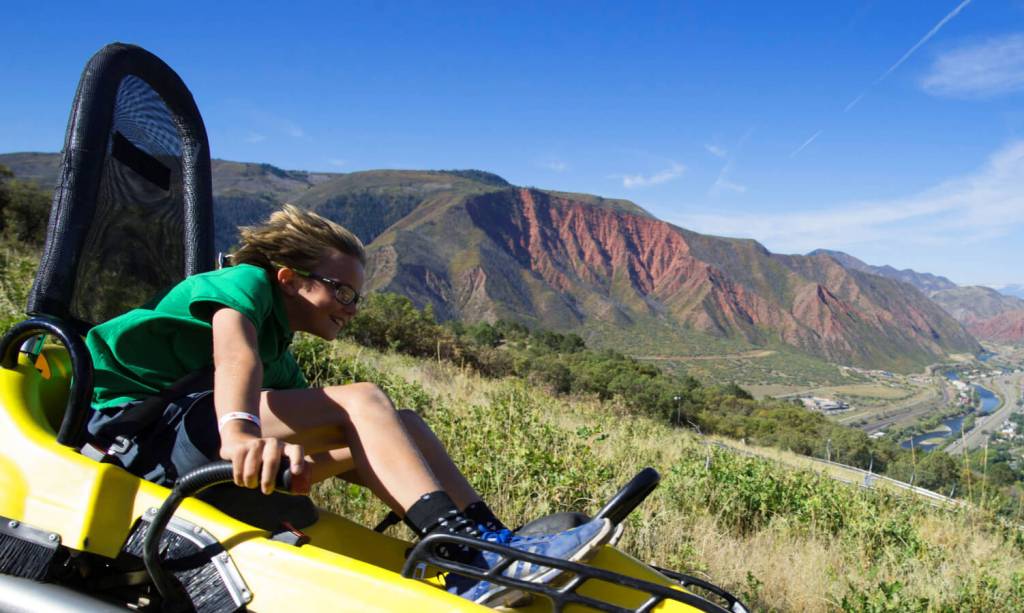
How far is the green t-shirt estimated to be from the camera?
6.92 ft

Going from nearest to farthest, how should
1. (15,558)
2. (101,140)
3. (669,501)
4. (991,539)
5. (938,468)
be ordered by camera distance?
(15,558), (101,140), (669,501), (991,539), (938,468)

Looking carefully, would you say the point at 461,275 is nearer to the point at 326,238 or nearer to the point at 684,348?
the point at 684,348

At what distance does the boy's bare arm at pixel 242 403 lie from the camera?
1564 mm

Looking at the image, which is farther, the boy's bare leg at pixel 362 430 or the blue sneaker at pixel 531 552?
the boy's bare leg at pixel 362 430

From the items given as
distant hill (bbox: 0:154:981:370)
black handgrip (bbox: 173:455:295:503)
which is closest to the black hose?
black handgrip (bbox: 173:455:295:503)

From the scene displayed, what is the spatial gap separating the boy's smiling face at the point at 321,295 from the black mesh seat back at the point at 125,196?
72cm

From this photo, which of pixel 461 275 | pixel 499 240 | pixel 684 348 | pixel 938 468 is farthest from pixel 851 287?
pixel 938 468

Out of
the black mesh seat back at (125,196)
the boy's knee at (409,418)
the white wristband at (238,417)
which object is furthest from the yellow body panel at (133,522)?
the boy's knee at (409,418)

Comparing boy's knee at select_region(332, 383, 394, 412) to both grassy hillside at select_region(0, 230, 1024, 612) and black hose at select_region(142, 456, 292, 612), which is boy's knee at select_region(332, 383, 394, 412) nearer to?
black hose at select_region(142, 456, 292, 612)

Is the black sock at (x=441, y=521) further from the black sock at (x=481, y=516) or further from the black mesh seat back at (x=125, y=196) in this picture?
the black mesh seat back at (x=125, y=196)

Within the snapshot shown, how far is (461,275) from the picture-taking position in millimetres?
92312

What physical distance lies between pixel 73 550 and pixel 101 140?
1.38m

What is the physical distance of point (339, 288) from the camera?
2371 mm

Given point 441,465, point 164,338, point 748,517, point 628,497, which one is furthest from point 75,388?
point 748,517
